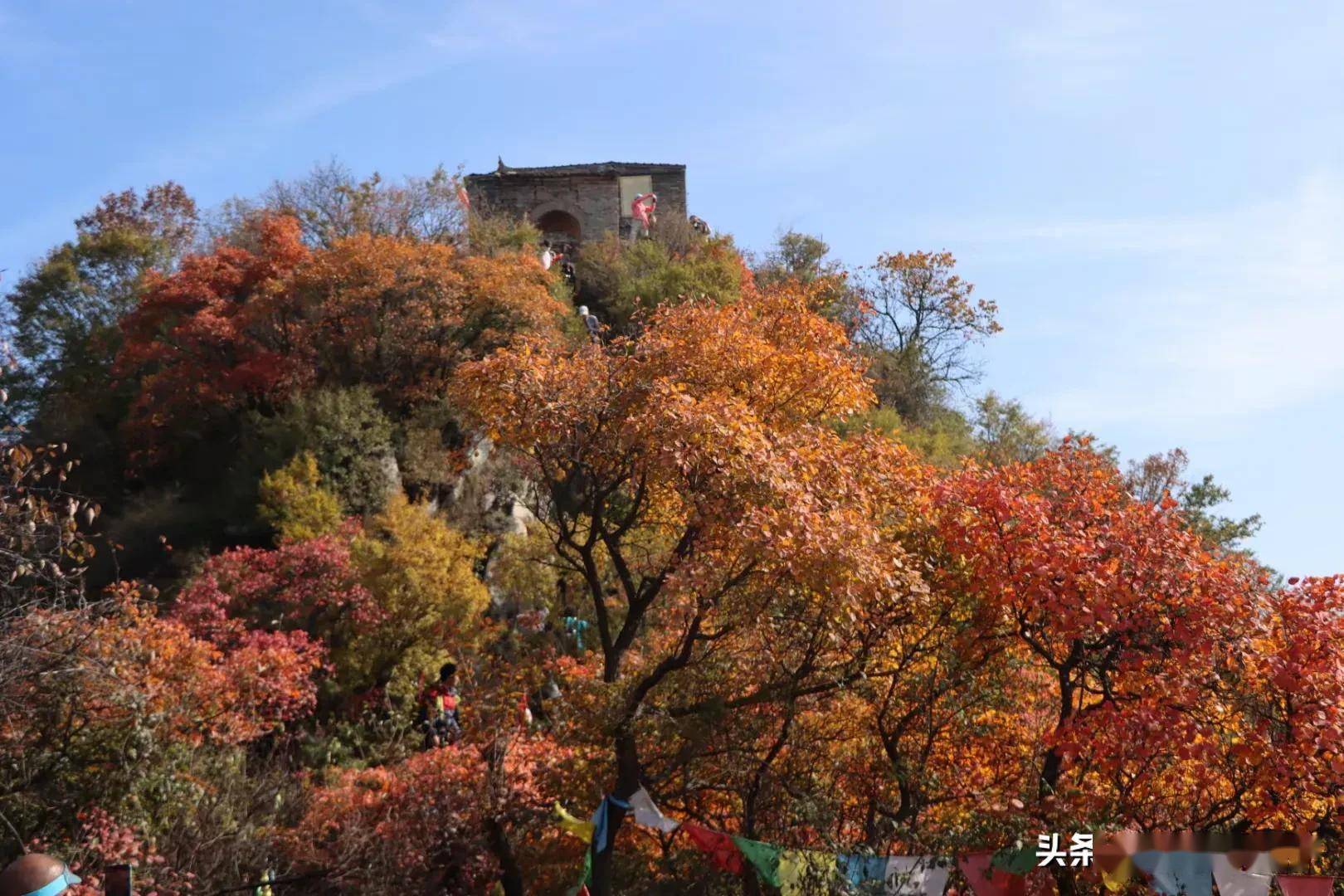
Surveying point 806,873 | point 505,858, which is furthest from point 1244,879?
point 505,858

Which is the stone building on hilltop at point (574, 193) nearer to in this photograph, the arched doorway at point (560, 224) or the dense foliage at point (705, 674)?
the arched doorway at point (560, 224)

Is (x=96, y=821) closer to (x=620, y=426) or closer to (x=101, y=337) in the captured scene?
(x=620, y=426)

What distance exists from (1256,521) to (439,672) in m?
24.8

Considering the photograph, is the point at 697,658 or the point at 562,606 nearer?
the point at 697,658

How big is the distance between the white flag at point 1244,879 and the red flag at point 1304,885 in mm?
235

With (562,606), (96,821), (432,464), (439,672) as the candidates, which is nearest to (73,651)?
(96,821)

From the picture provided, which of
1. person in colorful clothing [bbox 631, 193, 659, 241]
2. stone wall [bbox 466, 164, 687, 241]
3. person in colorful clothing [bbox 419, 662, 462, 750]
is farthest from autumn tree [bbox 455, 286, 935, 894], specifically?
stone wall [bbox 466, 164, 687, 241]

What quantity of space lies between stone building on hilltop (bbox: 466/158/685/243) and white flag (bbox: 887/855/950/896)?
3224 cm

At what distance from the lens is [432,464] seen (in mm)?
A: 23922

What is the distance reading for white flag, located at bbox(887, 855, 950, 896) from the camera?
966 centimetres

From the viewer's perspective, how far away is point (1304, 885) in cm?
855

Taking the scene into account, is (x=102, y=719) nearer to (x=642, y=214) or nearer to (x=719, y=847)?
(x=719, y=847)

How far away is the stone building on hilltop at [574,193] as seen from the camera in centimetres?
4044

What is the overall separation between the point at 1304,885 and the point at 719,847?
427cm
